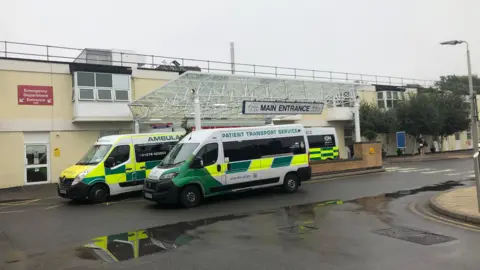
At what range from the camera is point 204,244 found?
7.49 m

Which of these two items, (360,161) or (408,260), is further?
(360,161)

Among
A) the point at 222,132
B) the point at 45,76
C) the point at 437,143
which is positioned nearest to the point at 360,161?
the point at 222,132

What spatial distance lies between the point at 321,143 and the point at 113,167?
14.3 meters

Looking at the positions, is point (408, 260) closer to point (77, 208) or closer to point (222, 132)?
point (222, 132)

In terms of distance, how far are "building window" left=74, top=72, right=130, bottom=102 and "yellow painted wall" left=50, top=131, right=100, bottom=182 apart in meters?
2.20

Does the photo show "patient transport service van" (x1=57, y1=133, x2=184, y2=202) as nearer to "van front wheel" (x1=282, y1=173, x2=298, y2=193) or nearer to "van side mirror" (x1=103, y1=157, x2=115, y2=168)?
"van side mirror" (x1=103, y1=157, x2=115, y2=168)

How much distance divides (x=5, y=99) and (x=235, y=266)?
19.4 m

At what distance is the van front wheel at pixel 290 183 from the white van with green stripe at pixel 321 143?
10211 millimetres

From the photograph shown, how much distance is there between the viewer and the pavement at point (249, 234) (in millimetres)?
6348

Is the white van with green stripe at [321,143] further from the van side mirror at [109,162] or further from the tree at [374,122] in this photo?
the van side mirror at [109,162]

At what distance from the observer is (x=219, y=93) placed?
22.1 meters

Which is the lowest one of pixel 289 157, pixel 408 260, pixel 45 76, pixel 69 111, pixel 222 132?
pixel 408 260

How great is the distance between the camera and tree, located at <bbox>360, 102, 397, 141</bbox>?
34.7 metres

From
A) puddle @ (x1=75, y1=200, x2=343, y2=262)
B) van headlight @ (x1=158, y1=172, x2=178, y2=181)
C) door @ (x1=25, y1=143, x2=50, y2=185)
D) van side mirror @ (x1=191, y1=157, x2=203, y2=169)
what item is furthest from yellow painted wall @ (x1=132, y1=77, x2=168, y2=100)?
puddle @ (x1=75, y1=200, x2=343, y2=262)
